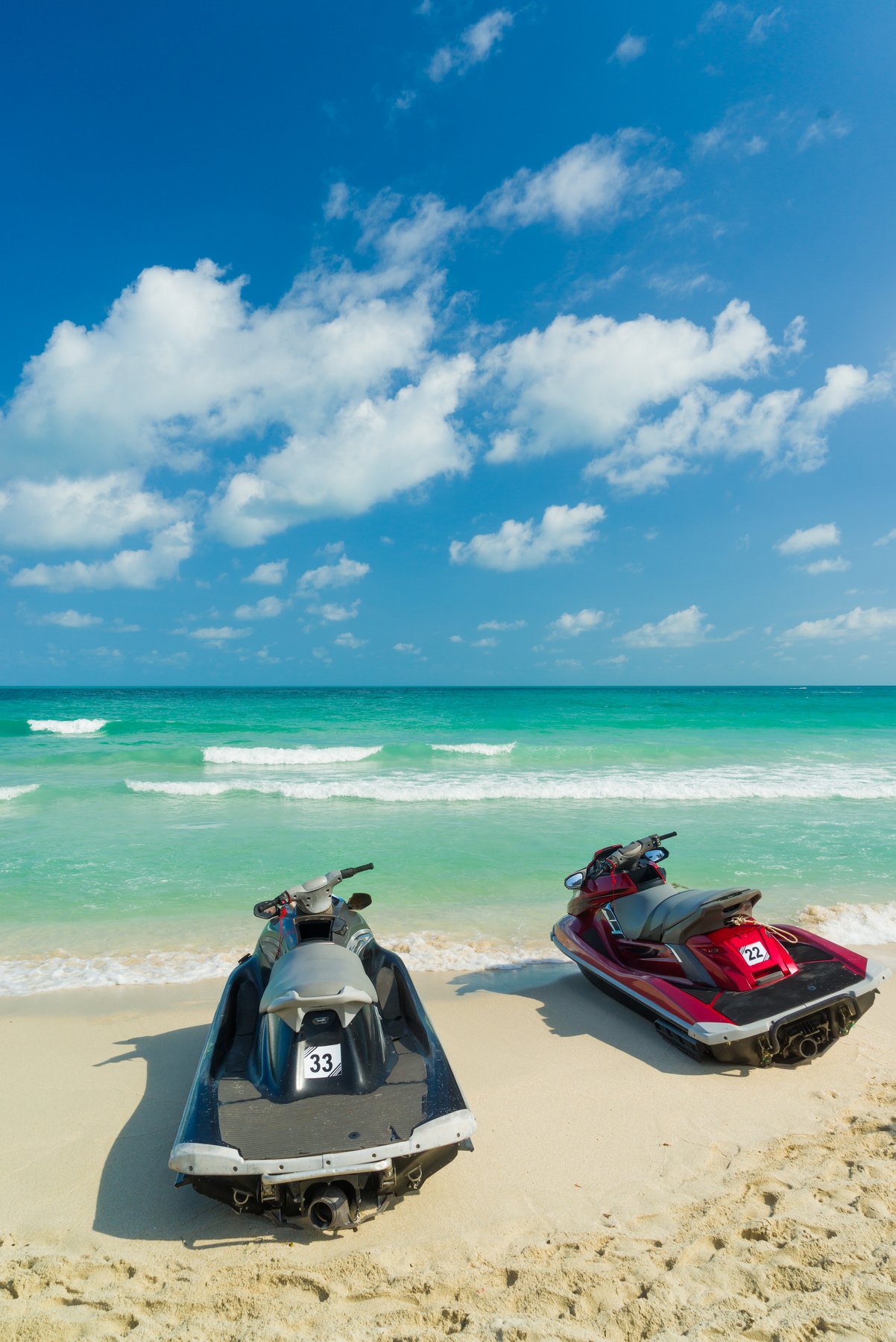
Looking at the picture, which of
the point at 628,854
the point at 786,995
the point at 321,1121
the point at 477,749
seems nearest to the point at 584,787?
the point at 477,749

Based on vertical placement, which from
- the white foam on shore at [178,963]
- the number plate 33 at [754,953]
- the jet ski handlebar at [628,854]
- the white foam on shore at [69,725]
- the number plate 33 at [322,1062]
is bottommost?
the white foam on shore at [178,963]

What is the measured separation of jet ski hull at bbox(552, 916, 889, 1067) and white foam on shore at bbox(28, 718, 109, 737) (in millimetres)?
32617

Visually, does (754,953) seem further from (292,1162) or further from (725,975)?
(292,1162)

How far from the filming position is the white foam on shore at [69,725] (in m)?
32.9

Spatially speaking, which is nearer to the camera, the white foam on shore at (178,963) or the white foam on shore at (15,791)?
the white foam on shore at (178,963)

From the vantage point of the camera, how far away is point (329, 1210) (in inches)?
108

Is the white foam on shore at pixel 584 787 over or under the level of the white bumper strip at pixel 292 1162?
under

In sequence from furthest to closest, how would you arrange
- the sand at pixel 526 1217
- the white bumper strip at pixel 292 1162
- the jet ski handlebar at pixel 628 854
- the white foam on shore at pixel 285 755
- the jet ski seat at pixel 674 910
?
1. the white foam on shore at pixel 285 755
2. the jet ski handlebar at pixel 628 854
3. the jet ski seat at pixel 674 910
4. the white bumper strip at pixel 292 1162
5. the sand at pixel 526 1217

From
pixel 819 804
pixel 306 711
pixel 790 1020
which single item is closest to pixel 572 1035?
pixel 790 1020

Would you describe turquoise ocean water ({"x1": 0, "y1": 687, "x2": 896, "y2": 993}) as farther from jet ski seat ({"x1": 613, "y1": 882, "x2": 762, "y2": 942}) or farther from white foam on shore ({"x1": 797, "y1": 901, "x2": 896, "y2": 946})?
jet ski seat ({"x1": 613, "y1": 882, "x2": 762, "y2": 942})

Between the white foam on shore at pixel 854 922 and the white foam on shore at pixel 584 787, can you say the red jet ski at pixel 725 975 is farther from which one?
the white foam on shore at pixel 584 787

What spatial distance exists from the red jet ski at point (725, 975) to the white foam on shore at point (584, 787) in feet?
30.4

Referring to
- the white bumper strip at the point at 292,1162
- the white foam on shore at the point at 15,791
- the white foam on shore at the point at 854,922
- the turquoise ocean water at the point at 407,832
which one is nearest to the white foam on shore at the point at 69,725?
the turquoise ocean water at the point at 407,832

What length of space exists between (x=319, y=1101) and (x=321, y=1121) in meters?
0.13
